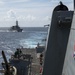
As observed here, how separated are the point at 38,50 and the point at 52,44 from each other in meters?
41.1

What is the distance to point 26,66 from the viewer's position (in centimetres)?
2772

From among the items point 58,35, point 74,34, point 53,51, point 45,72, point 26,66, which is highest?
point 74,34

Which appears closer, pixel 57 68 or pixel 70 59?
pixel 70 59

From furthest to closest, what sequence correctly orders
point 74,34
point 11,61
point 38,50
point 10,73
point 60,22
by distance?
point 38,50
point 11,61
point 10,73
point 60,22
point 74,34

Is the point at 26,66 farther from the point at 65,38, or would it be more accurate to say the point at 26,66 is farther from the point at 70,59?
the point at 70,59

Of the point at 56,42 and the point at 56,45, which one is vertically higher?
the point at 56,42

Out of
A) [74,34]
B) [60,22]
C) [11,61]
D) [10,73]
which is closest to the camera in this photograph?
[74,34]

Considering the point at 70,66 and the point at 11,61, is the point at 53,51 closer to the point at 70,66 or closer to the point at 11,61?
the point at 70,66

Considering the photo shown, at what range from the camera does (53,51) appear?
8625 millimetres

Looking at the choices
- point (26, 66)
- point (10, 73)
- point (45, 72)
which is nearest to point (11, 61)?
point (26, 66)

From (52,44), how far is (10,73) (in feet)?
45.5

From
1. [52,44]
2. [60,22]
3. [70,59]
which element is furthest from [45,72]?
[70,59]

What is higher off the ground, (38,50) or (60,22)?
(60,22)

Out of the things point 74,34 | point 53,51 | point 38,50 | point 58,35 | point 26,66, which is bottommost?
point 38,50
